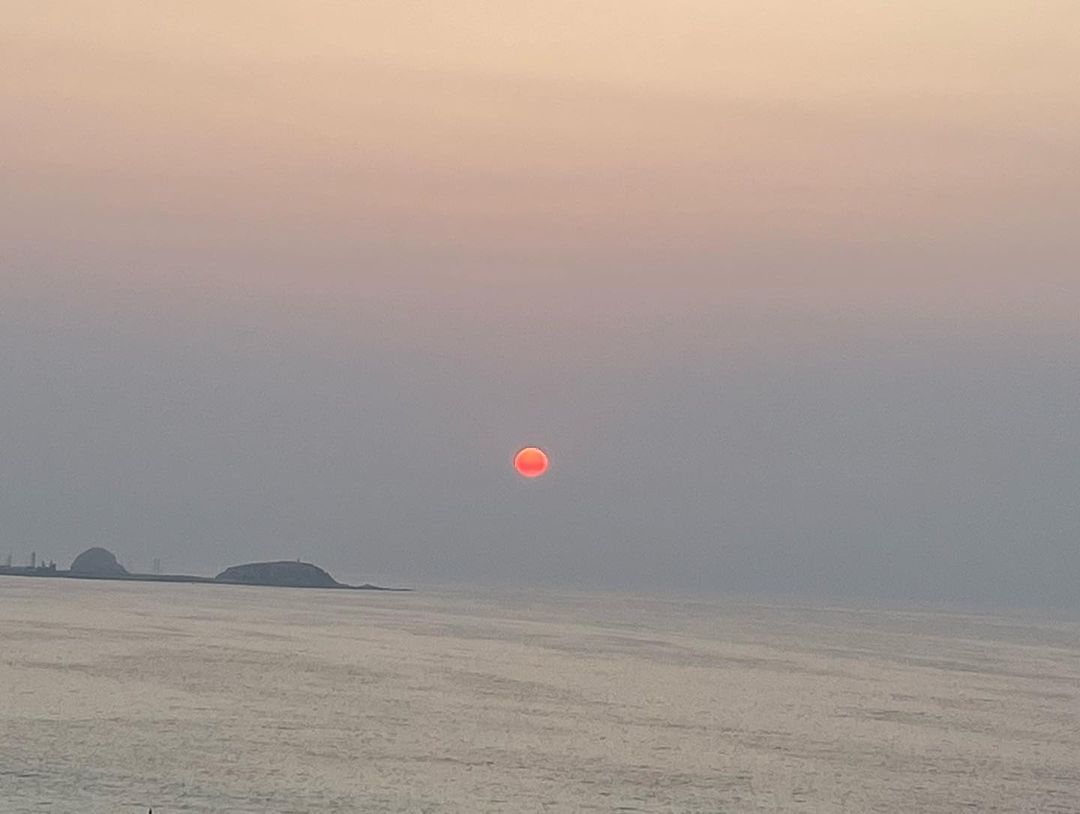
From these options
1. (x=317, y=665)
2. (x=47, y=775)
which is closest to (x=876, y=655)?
(x=317, y=665)

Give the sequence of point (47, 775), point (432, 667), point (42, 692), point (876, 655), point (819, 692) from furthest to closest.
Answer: point (876, 655), point (432, 667), point (819, 692), point (42, 692), point (47, 775)

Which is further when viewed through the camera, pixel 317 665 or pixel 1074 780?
pixel 317 665

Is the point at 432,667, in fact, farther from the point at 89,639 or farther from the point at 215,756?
the point at 215,756

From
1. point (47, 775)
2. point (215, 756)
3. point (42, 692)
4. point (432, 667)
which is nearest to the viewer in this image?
point (47, 775)

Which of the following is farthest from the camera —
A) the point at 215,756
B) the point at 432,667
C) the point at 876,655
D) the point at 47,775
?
the point at 876,655

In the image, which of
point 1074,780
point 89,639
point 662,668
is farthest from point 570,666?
point 1074,780

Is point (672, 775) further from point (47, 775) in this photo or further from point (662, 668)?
point (662, 668)
